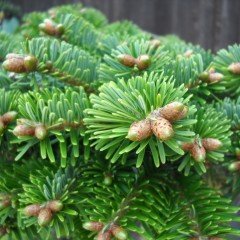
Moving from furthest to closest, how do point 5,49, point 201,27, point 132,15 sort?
point 132,15, point 201,27, point 5,49

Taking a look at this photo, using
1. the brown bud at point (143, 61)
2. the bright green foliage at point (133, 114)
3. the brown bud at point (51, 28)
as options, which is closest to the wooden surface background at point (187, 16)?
the brown bud at point (51, 28)

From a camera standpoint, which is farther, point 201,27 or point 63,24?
point 201,27

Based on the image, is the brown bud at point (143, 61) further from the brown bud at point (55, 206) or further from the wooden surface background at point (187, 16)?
the wooden surface background at point (187, 16)

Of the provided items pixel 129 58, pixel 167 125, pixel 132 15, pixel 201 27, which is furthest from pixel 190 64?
pixel 132 15

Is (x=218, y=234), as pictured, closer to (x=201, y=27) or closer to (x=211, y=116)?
(x=211, y=116)

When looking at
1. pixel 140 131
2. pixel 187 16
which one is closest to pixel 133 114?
pixel 140 131

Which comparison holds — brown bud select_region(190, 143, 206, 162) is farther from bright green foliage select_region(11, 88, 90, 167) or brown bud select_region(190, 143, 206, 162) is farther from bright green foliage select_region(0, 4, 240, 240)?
bright green foliage select_region(11, 88, 90, 167)
